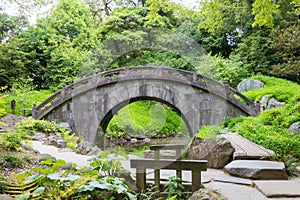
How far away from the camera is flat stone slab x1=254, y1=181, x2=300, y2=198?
3020 mm

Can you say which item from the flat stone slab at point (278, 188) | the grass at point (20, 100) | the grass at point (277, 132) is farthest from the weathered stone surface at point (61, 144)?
the flat stone slab at point (278, 188)

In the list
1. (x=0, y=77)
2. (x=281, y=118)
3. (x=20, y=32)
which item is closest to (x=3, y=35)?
(x=20, y=32)

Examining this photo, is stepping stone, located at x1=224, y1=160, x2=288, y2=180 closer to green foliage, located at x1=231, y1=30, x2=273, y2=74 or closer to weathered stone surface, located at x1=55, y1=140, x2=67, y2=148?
weathered stone surface, located at x1=55, y1=140, x2=67, y2=148

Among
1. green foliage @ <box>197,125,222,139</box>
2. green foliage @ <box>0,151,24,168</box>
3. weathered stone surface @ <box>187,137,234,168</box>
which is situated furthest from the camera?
green foliage @ <box>197,125,222,139</box>

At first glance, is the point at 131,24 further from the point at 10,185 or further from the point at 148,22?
the point at 10,185

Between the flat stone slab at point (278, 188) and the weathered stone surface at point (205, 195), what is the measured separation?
53 centimetres

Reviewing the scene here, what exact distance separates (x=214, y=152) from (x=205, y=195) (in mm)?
1975

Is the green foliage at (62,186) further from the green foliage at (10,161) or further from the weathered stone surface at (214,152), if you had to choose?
the weathered stone surface at (214,152)

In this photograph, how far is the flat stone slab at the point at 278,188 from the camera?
119 inches

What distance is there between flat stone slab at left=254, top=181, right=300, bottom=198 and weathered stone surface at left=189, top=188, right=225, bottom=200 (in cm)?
53

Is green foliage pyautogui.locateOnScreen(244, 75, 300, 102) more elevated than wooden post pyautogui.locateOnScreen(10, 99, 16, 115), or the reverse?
green foliage pyautogui.locateOnScreen(244, 75, 300, 102)

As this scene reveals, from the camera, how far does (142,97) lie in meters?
12.4

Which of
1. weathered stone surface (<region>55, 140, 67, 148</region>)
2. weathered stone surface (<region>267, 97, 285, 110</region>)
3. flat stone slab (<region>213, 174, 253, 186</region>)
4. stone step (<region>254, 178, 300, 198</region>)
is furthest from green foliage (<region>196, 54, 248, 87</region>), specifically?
stone step (<region>254, 178, 300, 198</region>)

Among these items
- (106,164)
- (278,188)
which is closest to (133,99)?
(106,164)
